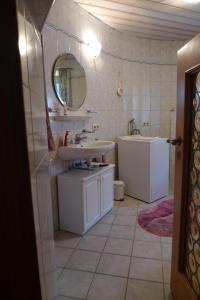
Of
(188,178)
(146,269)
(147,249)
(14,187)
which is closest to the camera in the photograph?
(14,187)

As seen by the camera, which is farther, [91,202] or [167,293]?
[91,202]

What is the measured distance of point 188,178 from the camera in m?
1.29

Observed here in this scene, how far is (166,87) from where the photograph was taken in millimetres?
4219

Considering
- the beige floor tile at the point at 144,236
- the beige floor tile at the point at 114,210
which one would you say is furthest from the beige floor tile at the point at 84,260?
the beige floor tile at the point at 114,210

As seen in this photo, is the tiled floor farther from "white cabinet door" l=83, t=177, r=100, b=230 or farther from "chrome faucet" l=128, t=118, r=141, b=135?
"chrome faucet" l=128, t=118, r=141, b=135

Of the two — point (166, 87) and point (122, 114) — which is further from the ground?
point (166, 87)

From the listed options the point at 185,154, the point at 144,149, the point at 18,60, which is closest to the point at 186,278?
the point at 185,154

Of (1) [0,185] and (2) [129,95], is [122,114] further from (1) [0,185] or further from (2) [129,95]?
(1) [0,185]

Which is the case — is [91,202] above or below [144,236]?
above

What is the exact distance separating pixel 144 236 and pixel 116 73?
2.49 metres

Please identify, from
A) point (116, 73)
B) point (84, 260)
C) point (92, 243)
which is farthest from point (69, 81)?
point (84, 260)

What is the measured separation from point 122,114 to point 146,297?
9.14 feet

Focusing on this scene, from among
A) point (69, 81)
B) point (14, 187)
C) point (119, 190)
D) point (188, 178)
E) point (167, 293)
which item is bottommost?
point (167, 293)

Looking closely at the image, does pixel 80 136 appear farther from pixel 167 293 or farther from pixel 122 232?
pixel 167 293
